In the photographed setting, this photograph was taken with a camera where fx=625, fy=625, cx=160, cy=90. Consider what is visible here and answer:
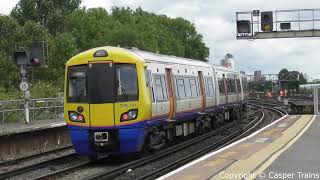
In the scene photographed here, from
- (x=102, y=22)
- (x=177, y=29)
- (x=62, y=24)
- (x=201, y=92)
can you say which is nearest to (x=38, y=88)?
(x=201, y=92)

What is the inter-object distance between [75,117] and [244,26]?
21196 mm

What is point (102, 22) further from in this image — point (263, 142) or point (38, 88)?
point (263, 142)

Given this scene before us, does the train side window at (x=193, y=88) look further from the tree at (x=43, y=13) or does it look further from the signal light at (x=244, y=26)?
the tree at (x=43, y=13)

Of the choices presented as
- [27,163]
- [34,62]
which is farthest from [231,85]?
[27,163]

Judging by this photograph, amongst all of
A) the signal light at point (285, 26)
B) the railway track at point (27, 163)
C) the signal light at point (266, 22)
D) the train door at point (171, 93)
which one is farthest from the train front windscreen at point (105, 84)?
the signal light at point (285, 26)

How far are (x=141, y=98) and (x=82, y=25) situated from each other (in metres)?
66.2

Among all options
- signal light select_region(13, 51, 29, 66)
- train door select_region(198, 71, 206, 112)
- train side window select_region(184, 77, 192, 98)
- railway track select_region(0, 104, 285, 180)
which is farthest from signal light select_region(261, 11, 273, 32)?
railway track select_region(0, 104, 285, 180)

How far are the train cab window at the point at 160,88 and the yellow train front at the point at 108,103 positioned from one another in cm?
119

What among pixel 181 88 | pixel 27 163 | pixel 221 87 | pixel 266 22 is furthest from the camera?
pixel 266 22

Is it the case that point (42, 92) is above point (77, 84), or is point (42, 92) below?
below

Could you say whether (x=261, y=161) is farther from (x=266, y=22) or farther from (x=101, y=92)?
(x=266, y=22)

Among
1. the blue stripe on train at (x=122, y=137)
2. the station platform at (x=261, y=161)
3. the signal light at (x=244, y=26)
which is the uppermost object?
the signal light at (x=244, y=26)

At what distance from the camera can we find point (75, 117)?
54.2ft

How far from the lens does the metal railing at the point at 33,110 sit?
26641 millimetres
